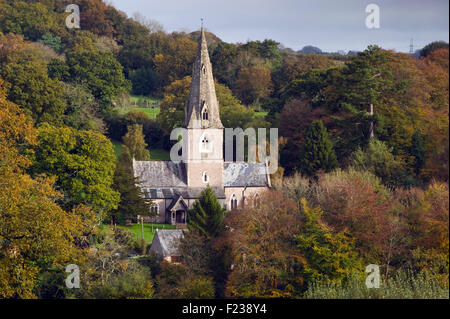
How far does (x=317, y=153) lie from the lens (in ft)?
177

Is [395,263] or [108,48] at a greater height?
[108,48]

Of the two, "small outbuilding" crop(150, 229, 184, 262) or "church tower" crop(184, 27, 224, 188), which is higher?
"church tower" crop(184, 27, 224, 188)

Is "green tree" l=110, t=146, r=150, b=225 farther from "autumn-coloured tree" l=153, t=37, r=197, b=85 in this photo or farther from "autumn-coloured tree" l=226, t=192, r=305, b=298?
"autumn-coloured tree" l=153, t=37, r=197, b=85

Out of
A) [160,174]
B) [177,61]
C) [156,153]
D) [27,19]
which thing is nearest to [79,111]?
[156,153]

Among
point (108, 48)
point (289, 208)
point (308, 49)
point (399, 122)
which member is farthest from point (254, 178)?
point (308, 49)

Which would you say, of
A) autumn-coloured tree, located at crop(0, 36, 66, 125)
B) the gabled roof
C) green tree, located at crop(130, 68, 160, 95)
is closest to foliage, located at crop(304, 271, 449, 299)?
the gabled roof

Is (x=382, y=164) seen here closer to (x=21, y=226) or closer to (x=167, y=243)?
(x=167, y=243)

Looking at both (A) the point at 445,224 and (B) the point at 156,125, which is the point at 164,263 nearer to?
(A) the point at 445,224

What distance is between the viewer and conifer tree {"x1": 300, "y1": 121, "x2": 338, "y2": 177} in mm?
53500

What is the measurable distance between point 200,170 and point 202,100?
16.2ft

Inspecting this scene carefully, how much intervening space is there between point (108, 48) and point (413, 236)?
65.3 metres

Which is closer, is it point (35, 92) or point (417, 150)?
point (417, 150)

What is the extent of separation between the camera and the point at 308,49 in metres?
128

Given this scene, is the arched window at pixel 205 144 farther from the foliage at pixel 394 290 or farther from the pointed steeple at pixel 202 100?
the foliage at pixel 394 290
